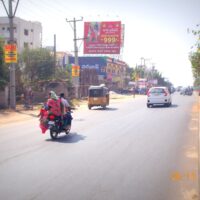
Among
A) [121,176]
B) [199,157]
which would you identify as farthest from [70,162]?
[199,157]

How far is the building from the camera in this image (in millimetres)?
72375

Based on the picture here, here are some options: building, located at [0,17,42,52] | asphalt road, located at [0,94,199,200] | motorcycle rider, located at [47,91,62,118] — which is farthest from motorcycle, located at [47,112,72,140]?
building, located at [0,17,42,52]

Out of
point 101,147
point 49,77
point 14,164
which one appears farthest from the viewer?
point 49,77

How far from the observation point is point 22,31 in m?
74.0

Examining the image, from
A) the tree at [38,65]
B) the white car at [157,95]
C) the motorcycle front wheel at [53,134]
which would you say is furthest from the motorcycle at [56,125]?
the tree at [38,65]

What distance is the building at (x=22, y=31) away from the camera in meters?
72.4

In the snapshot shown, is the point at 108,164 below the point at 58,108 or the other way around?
below

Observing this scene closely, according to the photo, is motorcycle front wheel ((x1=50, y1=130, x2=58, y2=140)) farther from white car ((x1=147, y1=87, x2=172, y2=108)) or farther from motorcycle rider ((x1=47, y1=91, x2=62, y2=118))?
white car ((x1=147, y1=87, x2=172, y2=108))

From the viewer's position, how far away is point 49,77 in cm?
4950

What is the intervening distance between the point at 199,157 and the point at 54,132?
Answer: 5.60 meters

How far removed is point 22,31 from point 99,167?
6924 centimetres

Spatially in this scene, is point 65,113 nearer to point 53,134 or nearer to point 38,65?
point 53,134

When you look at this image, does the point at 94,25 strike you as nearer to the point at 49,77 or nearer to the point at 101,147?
the point at 49,77

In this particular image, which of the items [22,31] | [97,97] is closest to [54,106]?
[97,97]
